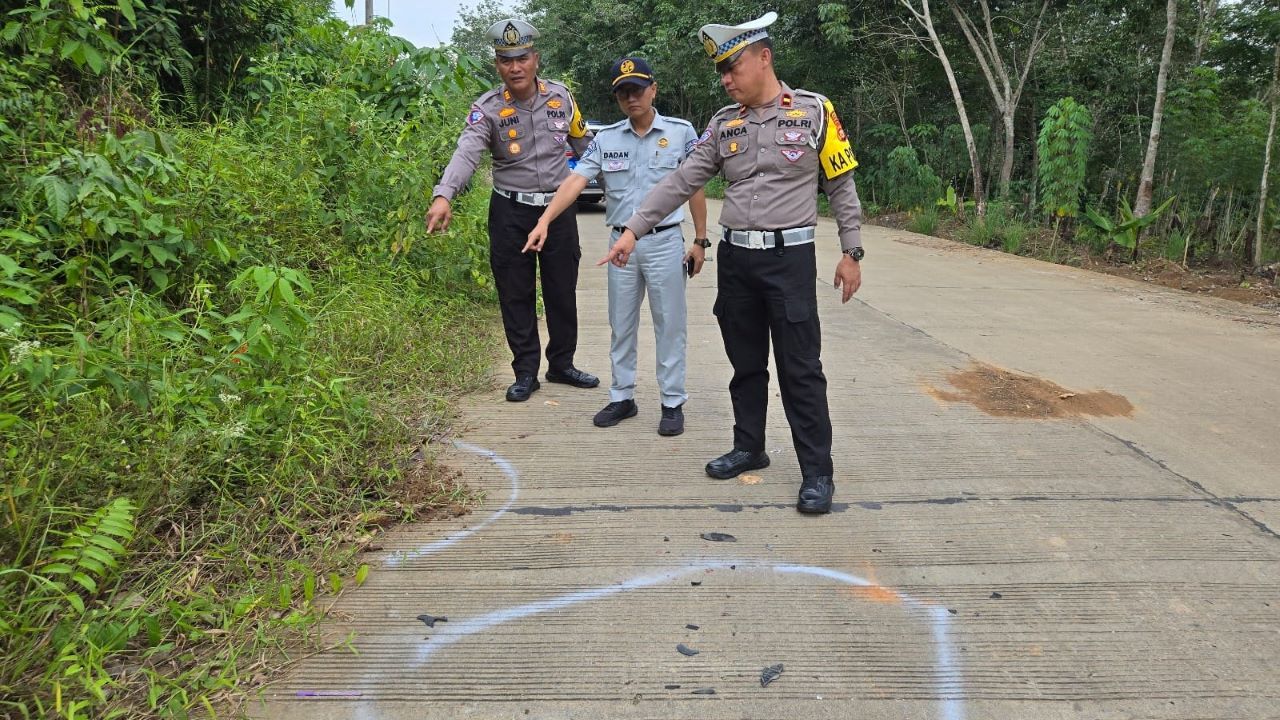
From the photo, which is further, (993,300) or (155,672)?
(993,300)

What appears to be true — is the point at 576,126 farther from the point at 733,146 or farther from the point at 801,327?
the point at 801,327

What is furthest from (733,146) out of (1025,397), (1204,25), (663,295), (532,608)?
(1204,25)

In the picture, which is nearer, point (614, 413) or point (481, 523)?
point (481, 523)

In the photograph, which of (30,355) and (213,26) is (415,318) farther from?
(213,26)

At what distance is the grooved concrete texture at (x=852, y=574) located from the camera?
217cm

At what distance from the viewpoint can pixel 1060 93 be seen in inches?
556

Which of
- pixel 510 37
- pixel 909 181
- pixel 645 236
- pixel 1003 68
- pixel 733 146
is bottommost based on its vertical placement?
pixel 909 181

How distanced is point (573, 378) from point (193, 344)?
2046 millimetres

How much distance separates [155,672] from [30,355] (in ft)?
3.45

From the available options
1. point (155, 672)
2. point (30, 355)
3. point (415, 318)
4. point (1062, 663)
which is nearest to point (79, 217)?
point (30, 355)

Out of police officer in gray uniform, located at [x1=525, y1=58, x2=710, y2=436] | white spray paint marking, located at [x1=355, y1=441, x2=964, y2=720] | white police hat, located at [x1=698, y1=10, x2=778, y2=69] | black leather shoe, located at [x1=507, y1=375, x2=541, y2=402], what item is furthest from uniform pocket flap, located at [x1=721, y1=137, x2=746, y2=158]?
black leather shoe, located at [x1=507, y1=375, x2=541, y2=402]

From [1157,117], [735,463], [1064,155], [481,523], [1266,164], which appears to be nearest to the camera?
[481,523]

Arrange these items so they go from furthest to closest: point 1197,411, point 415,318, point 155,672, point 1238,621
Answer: point 415,318 < point 1197,411 < point 1238,621 < point 155,672

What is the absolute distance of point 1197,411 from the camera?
4.36m
